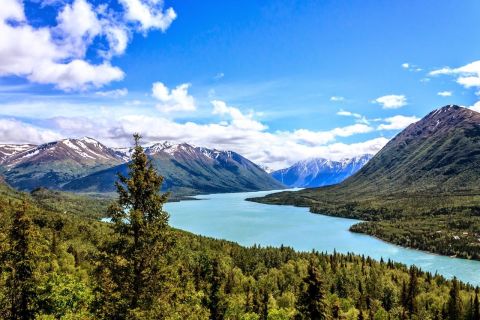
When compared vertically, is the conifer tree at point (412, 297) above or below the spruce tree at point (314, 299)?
below

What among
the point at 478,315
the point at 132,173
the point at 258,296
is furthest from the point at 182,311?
the point at 478,315

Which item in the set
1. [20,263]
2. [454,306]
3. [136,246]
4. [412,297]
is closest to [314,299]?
[136,246]

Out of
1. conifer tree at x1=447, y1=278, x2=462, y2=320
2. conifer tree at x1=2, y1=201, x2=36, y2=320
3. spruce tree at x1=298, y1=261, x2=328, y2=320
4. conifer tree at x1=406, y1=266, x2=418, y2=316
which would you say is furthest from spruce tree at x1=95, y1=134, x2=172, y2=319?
conifer tree at x1=447, y1=278, x2=462, y2=320

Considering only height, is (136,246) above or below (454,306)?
above

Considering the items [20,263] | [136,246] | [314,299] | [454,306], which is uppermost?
[136,246]

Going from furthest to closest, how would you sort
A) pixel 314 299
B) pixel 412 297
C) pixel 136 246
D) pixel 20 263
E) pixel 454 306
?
1. pixel 412 297
2. pixel 454 306
3. pixel 314 299
4. pixel 20 263
5. pixel 136 246

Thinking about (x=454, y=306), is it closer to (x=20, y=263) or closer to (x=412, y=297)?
(x=412, y=297)

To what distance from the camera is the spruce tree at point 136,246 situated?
82.0ft

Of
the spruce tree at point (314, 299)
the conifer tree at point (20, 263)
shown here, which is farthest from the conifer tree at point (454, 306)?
the conifer tree at point (20, 263)

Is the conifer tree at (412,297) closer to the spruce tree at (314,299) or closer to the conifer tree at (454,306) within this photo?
the conifer tree at (454,306)

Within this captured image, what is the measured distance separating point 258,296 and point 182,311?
112 m

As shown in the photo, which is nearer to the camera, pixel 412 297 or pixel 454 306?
pixel 454 306

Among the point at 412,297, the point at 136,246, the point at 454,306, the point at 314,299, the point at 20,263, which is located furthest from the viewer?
the point at 412,297

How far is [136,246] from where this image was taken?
26.4m
